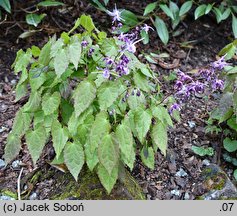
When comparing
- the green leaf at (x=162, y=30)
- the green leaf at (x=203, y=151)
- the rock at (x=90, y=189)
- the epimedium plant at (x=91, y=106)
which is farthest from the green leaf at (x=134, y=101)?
the green leaf at (x=162, y=30)

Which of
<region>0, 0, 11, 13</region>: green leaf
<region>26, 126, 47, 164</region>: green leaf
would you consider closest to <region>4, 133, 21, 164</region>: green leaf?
<region>26, 126, 47, 164</region>: green leaf

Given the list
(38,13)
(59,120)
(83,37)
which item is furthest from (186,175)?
(38,13)

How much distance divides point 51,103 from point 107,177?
16.6 inches

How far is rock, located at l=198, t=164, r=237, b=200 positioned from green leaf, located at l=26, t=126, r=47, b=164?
926 millimetres

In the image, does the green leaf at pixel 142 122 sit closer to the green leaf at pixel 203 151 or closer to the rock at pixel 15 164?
the green leaf at pixel 203 151

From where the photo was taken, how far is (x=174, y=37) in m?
3.84

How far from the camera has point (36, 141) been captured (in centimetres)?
222

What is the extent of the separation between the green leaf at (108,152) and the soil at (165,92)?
0.58m

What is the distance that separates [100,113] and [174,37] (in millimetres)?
1943

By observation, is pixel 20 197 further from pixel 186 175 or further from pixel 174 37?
pixel 174 37

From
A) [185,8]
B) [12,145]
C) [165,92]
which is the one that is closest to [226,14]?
[185,8]

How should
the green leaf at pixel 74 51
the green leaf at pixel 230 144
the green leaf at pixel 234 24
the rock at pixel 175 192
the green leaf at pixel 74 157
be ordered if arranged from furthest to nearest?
1. the green leaf at pixel 234 24
2. the green leaf at pixel 230 144
3. the rock at pixel 175 192
4. the green leaf at pixel 74 157
5. the green leaf at pixel 74 51

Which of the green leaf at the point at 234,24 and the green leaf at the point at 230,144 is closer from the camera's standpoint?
the green leaf at the point at 230,144

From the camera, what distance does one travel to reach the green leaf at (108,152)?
6.76 feet
